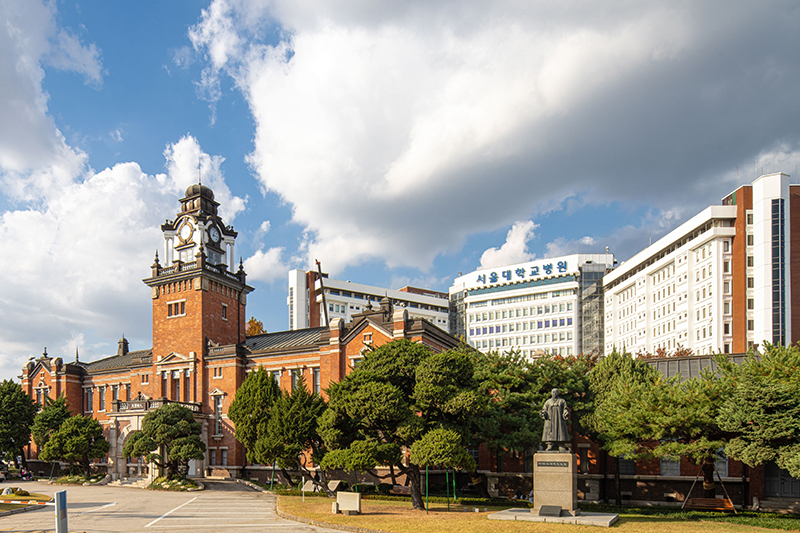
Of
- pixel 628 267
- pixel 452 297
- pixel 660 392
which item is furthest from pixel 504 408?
pixel 452 297

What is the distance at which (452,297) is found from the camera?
130m

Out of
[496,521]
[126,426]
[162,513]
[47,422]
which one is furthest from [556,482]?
[47,422]

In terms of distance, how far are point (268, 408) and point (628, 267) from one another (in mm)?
72082

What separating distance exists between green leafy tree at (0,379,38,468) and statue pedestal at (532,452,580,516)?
49.8 m

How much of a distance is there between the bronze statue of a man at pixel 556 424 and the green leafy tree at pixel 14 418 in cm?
5003

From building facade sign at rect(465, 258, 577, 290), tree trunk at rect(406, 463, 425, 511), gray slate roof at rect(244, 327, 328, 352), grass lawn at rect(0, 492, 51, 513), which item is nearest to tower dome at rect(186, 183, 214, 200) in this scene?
gray slate roof at rect(244, 327, 328, 352)

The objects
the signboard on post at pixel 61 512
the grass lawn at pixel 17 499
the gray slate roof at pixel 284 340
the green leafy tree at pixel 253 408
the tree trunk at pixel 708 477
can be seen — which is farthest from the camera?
the gray slate roof at pixel 284 340

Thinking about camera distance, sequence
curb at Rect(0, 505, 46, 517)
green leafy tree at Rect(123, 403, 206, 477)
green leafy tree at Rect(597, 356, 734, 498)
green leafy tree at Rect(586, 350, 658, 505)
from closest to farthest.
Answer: green leafy tree at Rect(597, 356, 734, 498) < curb at Rect(0, 505, 46, 517) < green leafy tree at Rect(586, 350, 658, 505) < green leafy tree at Rect(123, 403, 206, 477)

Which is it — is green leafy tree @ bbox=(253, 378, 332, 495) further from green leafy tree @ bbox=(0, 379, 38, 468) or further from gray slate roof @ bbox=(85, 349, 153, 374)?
green leafy tree @ bbox=(0, 379, 38, 468)

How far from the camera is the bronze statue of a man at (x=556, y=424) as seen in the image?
24922mm

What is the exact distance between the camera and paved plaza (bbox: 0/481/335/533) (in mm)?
22234

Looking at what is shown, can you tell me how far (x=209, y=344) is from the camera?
5050 cm

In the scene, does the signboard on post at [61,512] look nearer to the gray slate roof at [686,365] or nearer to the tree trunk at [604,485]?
the tree trunk at [604,485]

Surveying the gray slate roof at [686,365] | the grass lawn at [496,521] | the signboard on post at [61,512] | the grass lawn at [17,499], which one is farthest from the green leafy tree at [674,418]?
the grass lawn at [17,499]
